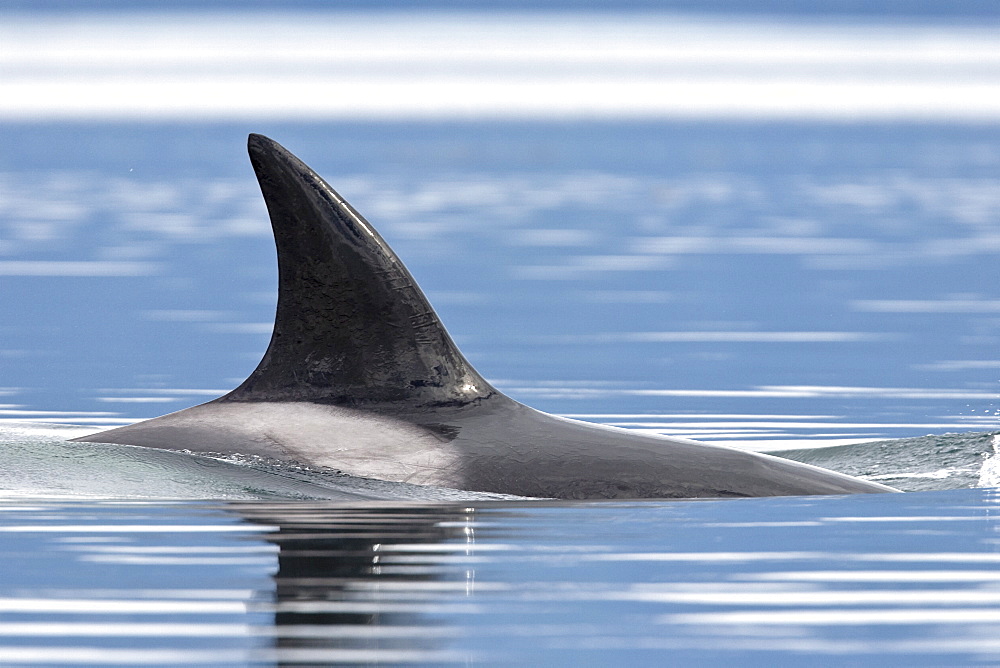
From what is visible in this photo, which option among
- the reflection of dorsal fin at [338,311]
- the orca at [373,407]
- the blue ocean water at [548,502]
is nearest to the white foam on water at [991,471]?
the blue ocean water at [548,502]

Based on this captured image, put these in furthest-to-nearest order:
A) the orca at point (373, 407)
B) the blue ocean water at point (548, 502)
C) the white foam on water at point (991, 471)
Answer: the white foam on water at point (991, 471)
the orca at point (373, 407)
the blue ocean water at point (548, 502)

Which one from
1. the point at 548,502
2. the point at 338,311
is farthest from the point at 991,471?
the point at 338,311

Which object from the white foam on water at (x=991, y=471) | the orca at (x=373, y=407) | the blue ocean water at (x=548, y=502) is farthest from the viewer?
the white foam on water at (x=991, y=471)

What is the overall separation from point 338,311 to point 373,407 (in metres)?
0.63

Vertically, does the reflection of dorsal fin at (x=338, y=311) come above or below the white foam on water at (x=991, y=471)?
above

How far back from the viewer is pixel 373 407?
13.2 m

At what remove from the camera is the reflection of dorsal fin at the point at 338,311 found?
42.5ft

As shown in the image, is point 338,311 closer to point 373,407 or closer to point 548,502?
point 373,407

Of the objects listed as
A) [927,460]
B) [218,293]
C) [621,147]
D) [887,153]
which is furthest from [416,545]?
[621,147]

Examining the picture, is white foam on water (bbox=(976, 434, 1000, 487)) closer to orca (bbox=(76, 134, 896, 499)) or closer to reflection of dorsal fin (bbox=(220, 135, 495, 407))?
orca (bbox=(76, 134, 896, 499))

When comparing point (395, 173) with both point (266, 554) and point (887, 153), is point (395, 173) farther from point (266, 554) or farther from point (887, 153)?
point (266, 554)

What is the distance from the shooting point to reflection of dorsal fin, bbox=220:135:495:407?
42.5 feet

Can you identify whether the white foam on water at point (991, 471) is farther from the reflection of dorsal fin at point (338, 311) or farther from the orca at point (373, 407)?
the reflection of dorsal fin at point (338, 311)

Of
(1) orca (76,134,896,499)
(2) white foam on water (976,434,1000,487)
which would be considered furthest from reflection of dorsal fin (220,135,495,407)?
(2) white foam on water (976,434,1000,487)
